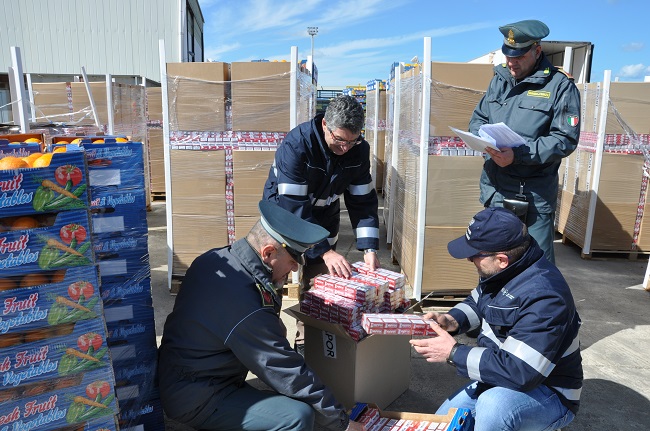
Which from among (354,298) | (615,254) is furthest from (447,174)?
(615,254)

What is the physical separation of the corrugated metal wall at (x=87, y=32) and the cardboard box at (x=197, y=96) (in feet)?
48.9

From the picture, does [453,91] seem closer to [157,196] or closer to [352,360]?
[352,360]

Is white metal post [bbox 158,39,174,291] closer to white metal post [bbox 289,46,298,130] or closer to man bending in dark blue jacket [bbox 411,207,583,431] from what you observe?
white metal post [bbox 289,46,298,130]

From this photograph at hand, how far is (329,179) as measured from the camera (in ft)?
10.9

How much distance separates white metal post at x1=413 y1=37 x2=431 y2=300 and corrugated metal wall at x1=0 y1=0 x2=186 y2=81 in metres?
16.1

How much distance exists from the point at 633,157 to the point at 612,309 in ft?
8.18

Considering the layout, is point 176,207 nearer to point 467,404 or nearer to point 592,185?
point 467,404

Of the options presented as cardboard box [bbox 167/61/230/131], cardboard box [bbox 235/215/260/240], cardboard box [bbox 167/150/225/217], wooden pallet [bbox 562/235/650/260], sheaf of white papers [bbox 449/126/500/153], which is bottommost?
wooden pallet [bbox 562/235/650/260]

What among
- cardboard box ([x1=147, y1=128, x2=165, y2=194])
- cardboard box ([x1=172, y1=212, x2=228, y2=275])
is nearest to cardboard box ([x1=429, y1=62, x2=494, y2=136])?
cardboard box ([x1=172, y1=212, x2=228, y2=275])

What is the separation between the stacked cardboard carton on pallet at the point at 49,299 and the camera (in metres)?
1.79

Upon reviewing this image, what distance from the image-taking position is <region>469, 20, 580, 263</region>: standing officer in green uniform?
3178 millimetres

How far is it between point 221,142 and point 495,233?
3.44m

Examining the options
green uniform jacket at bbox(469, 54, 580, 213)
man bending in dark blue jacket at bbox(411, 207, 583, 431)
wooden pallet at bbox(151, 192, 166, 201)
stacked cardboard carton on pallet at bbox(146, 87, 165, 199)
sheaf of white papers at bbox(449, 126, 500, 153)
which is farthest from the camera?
wooden pallet at bbox(151, 192, 166, 201)

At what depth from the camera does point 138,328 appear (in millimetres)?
2521
